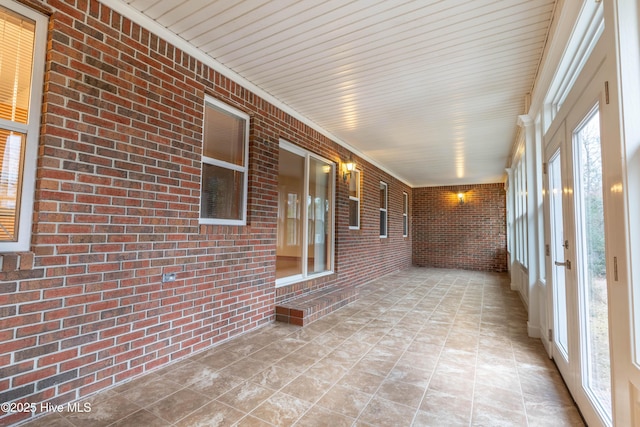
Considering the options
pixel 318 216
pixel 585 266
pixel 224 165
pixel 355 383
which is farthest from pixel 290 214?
pixel 585 266

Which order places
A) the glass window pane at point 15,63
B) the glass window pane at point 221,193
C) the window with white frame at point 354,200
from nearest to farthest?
the glass window pane at point 15,63, the glass window pane at point 221,193, the window with white frame at point 354,200

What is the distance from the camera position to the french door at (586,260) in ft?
5.29

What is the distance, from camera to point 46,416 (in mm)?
1758

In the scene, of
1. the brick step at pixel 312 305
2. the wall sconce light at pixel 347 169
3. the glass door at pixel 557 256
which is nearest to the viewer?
the glass door at pixel 557 256

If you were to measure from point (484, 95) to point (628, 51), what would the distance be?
2.36m

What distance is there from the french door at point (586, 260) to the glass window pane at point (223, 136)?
2.85 m

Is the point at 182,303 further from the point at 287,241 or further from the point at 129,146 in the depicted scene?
the point at 287,241

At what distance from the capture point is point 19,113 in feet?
5.79

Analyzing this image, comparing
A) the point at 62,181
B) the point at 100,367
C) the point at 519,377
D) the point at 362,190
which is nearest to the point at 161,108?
the point at 62,181

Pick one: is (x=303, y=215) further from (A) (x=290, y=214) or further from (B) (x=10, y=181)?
(B) (x=10, y=181)

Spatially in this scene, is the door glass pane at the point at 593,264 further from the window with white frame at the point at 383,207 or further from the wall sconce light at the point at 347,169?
the window with white frame at the point at 383,207

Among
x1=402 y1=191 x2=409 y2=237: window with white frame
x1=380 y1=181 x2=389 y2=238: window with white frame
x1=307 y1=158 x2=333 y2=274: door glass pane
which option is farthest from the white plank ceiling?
x1=402 y1=191 x2=409 y2=237: window with white frame

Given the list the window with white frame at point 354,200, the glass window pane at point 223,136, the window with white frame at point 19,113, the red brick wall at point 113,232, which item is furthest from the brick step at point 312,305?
the window with white frame at point 19,113

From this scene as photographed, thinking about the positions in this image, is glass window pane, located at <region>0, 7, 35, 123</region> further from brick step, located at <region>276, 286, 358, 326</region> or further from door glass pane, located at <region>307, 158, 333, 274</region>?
door glass pane, located at <region>307, 158, 333, 274</region>
